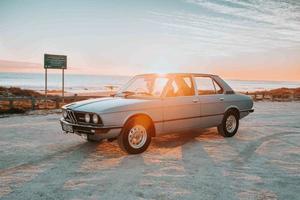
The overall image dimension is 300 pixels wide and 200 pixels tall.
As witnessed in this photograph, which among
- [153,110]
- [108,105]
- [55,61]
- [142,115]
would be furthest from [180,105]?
[55,61]

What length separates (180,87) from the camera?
7.85 m

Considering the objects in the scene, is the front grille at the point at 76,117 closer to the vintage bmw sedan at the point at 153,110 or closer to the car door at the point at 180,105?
the vintage bmw sedan at the point at 153,110

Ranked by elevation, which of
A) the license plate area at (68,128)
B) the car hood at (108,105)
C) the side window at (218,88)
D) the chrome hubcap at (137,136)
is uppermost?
the side window at (218,88)

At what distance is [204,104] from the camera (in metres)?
8.23

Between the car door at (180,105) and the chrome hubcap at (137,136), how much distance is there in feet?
1.88

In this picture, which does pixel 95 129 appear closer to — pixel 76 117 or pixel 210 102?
pixel 76 117

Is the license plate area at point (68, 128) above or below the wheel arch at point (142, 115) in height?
below

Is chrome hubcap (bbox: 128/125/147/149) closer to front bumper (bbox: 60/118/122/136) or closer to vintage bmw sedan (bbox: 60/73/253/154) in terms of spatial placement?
vintage bmw sedan (bbox: 60/73/253/154)

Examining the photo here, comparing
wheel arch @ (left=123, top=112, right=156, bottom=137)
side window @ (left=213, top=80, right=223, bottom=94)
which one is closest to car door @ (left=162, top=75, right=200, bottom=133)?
wheel arch @ (left=123, top=112, right=156, bottom=137)

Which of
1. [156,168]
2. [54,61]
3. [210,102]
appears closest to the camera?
[156,168]

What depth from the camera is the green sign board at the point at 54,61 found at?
20719 millimetres

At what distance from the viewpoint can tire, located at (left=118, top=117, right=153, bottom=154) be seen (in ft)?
22.0

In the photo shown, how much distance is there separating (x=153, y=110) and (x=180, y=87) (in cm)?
115

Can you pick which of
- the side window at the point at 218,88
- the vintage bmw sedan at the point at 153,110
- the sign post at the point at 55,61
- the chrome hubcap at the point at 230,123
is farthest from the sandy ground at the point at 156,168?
the sign post at the point at 55,61
